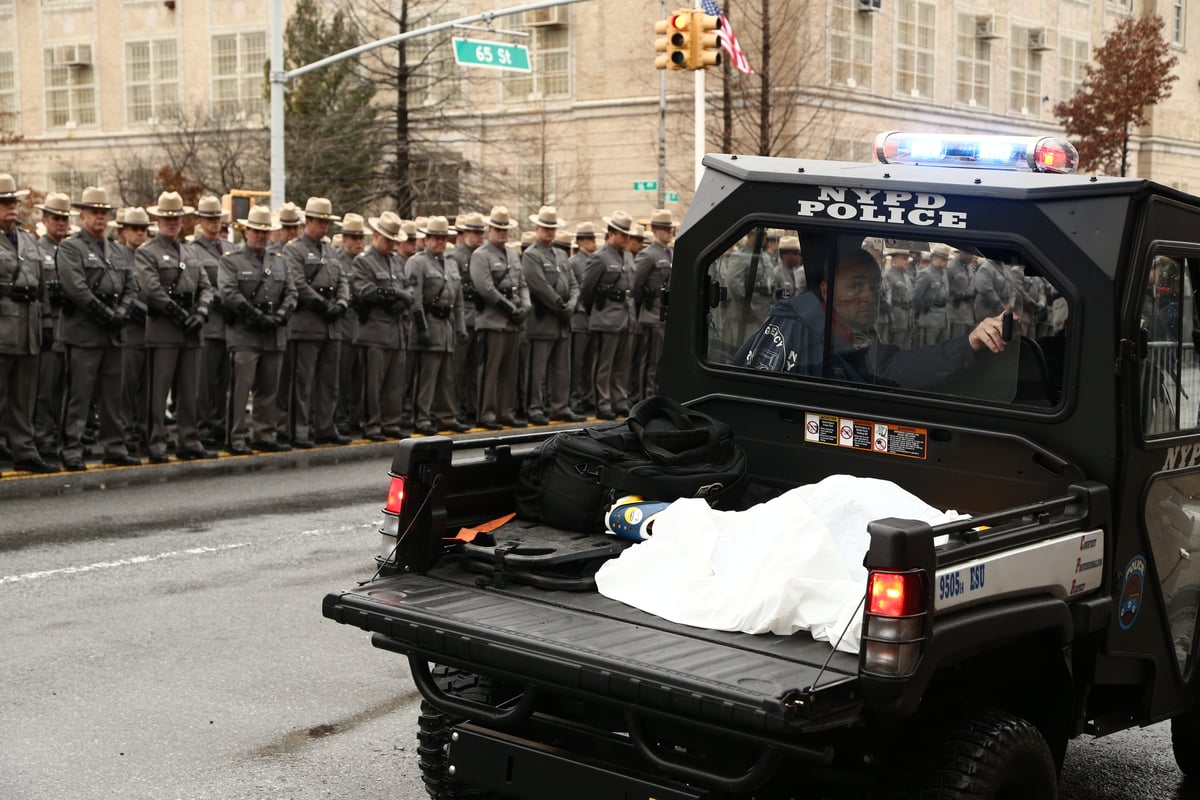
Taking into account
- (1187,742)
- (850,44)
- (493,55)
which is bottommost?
(1187,742)

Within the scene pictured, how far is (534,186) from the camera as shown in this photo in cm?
4203

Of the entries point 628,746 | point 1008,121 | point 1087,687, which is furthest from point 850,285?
point 1008,121

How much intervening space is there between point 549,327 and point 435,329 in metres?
1.87

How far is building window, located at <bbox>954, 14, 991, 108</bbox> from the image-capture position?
41.3m

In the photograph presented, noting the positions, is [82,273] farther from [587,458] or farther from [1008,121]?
[1008,121]

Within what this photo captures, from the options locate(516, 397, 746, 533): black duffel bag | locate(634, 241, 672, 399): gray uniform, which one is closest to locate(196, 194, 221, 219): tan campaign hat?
locate(634, 241, 672, 399): gray uniform

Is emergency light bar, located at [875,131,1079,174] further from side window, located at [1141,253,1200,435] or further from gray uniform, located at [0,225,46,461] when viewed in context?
gray uniform, located at [0,225,46,461]

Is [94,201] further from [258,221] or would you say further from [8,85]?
[8,85]

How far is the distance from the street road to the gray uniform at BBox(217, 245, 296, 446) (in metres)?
3.85

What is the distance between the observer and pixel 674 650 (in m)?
3.91

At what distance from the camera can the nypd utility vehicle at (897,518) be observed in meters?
3.75

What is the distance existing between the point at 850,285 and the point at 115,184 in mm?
45842

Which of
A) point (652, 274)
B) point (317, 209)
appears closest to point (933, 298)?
point (317, 209)

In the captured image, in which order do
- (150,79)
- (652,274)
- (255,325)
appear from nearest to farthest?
(255,325) → (652,274) → (150,79)
